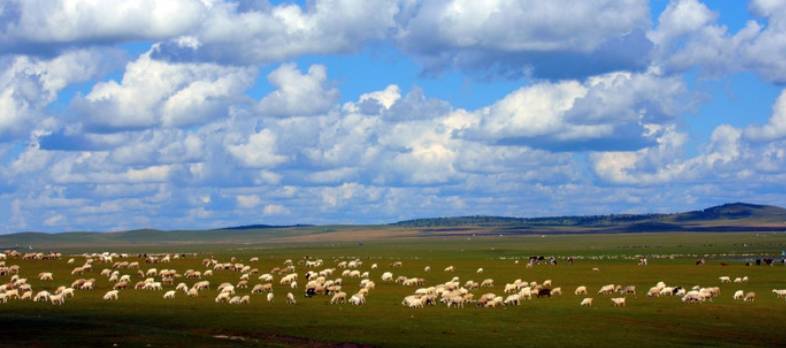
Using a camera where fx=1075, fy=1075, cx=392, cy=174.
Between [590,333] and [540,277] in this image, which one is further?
[540,277]

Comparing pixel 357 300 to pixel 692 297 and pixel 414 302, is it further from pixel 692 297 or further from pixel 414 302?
pixel 692 297

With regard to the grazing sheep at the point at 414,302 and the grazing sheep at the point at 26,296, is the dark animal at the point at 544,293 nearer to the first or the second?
the grazing sheep at the point at 414,302

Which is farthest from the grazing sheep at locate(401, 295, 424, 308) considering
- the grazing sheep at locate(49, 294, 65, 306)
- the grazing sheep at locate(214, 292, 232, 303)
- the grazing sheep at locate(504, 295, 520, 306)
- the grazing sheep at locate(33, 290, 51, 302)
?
the grazing sheep at locate(33, 290, 51, 302)

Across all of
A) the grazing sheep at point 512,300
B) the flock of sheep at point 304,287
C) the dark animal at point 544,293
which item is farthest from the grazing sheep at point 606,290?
the grazing sheep at point 512,300

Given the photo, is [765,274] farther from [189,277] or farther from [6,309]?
[6,309]

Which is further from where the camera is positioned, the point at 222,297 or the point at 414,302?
the point at 222,297

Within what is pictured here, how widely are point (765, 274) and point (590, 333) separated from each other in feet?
140

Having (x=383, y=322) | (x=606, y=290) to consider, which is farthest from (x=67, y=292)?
(x=606, y=290)

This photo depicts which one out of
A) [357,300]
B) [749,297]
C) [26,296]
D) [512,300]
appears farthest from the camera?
[749,297]

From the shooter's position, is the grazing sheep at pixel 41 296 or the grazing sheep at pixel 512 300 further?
the grazing sheep at pixel 41 296

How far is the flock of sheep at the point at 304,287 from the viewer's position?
53.0 meters

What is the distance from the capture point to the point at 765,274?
79.0 meters

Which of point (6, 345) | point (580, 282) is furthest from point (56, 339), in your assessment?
point (580, 282)

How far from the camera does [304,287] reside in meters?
65.4
